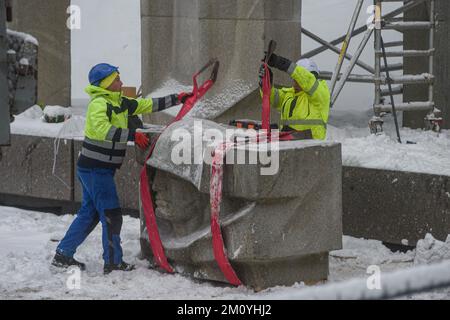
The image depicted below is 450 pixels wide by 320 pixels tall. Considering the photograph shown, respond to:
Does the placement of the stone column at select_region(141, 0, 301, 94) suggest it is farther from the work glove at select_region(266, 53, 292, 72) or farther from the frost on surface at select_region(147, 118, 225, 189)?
the frost on surface at select_region(147, 118, 225, 189)

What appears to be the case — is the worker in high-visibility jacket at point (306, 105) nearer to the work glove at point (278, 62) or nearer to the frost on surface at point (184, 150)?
the work glove at point (278, 62)

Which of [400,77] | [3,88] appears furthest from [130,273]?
[400,77]

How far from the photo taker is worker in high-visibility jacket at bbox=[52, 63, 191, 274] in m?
8.02

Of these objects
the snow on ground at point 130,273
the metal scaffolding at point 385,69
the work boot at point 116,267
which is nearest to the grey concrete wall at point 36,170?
the snow on ground at point 130,273

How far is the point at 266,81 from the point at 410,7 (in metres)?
5.77

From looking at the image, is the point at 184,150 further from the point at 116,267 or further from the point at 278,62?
the point at 278,62

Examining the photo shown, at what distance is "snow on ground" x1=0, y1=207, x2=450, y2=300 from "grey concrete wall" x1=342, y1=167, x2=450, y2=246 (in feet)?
0.47

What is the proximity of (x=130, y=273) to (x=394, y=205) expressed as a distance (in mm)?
2148

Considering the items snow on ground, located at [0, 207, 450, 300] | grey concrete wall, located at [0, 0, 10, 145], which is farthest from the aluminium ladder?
grey concrete wall, located at [0, 0, 10, 145]

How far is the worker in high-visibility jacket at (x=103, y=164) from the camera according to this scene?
802cm

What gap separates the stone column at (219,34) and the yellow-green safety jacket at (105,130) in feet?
11.1

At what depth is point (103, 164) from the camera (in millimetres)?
8094
